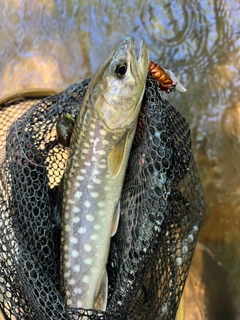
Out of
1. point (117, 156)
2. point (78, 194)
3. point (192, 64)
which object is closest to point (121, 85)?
point (117, 156)

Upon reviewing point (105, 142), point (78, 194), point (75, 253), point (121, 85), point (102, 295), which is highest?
point (121, 85)

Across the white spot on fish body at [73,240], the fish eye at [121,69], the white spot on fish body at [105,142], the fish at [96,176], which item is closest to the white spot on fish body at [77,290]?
the fish at [96,176]

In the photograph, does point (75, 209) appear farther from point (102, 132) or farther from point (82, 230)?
point (102, 132)

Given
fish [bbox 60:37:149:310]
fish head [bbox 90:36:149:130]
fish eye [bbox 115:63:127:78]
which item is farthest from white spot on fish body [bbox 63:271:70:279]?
fish eye [bbox 115:63:127:78]

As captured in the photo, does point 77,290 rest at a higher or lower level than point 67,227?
lower

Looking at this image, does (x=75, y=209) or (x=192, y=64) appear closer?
(x=75, y=209)

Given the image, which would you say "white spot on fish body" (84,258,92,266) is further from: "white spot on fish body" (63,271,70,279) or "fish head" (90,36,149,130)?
"fish head" (90,36,149,130)
